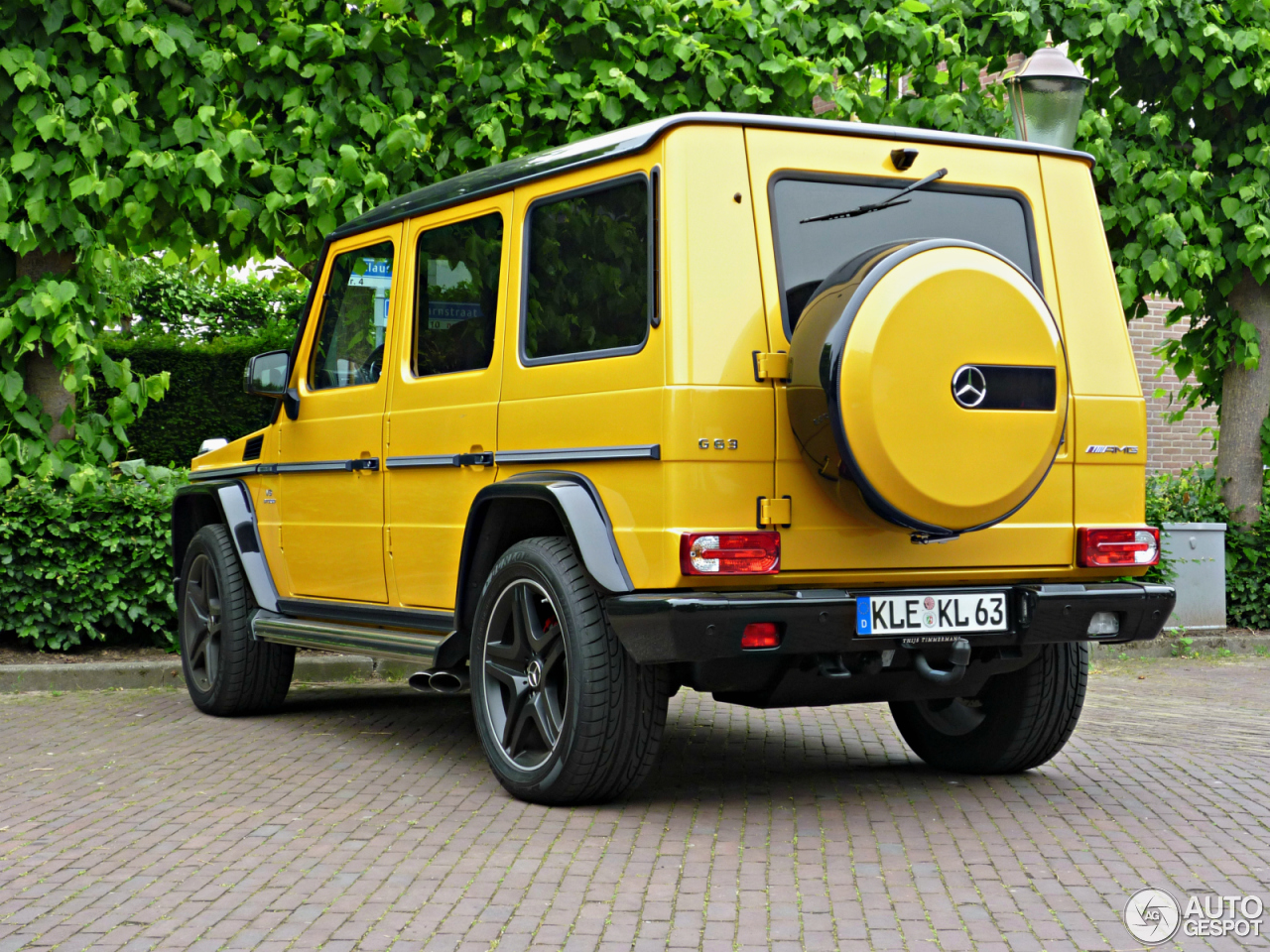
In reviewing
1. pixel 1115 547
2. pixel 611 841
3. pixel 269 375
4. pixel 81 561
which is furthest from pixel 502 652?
pixel 81 561

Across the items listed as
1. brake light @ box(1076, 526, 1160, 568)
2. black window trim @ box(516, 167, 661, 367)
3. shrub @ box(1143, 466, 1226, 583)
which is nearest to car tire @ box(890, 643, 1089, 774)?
brake light @ box(1076, 526, 1160, 568)

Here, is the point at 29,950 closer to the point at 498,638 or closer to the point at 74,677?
the point at 498,638

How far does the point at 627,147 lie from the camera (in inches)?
210

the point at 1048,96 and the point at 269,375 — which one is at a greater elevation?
the point at 1048,96

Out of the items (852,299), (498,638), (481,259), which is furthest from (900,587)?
(481,259)

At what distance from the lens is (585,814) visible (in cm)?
544

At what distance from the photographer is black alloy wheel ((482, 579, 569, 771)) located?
550cm

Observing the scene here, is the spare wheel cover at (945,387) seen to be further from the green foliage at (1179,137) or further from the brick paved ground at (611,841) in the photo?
the green foliage at (1179,137)

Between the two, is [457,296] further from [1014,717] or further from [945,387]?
[1014,717]

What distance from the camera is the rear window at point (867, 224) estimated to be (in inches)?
208

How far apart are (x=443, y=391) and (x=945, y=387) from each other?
2231 mm

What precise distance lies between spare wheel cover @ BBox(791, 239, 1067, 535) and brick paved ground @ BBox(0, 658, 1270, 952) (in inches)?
44.7

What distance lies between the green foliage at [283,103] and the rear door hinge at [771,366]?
4.72m

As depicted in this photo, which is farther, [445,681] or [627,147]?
[445,681]
